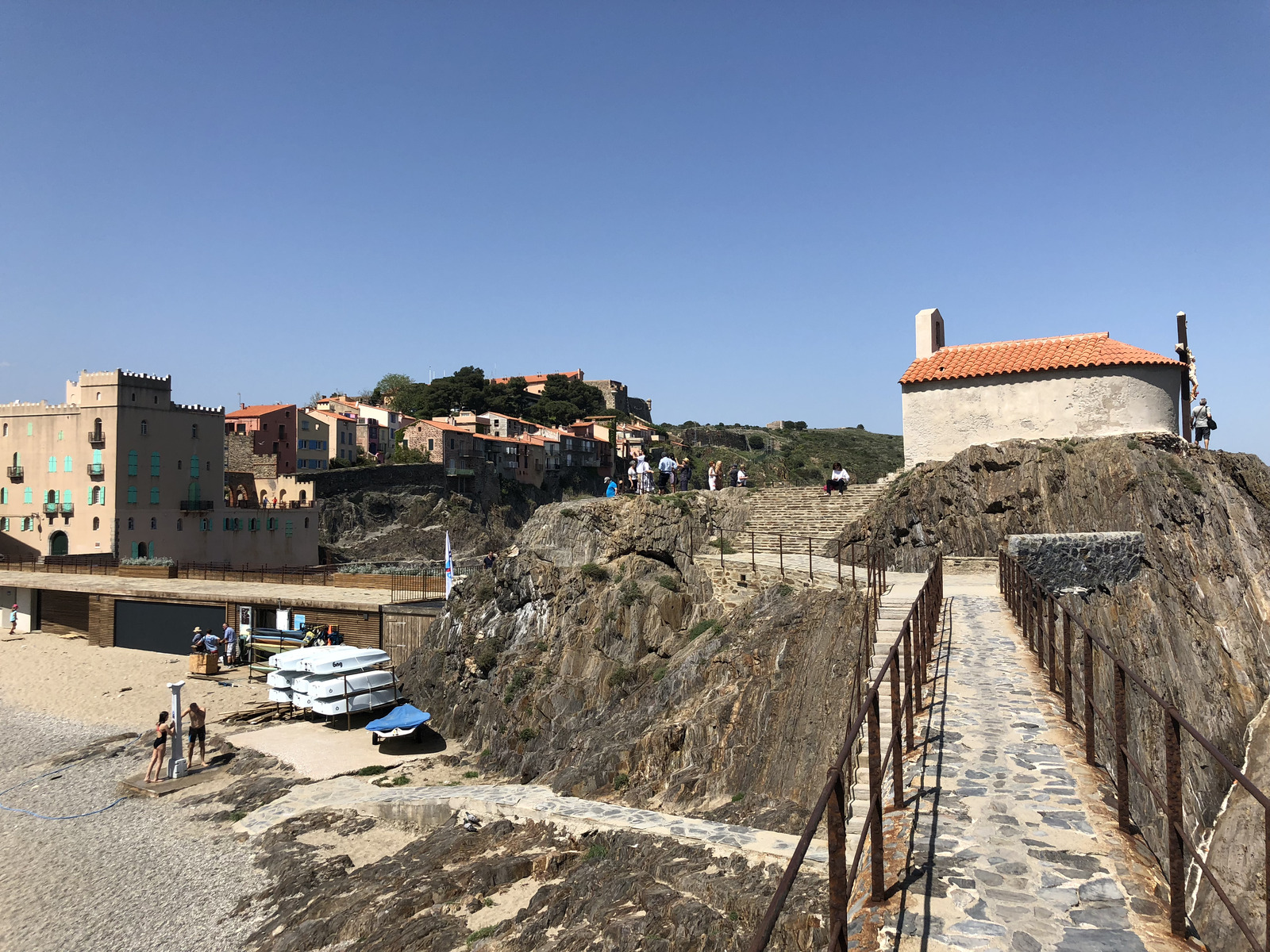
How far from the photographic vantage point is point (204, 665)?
96.6 ft

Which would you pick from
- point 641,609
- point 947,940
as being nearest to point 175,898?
point 641,609

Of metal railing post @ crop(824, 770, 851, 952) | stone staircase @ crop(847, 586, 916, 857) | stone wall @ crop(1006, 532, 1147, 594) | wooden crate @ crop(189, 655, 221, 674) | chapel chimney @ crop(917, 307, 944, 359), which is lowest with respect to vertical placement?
wooden crate @ crop(189, 655, 221, 674)

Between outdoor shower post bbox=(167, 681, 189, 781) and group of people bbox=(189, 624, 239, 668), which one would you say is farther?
group of people bbox=(189, 624, 239, 668)

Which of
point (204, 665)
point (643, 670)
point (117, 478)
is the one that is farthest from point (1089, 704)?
point (117, 478)

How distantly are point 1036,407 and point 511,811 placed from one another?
62.5 ft

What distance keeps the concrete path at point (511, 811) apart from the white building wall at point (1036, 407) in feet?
53.1

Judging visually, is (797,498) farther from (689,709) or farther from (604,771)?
(604,771)

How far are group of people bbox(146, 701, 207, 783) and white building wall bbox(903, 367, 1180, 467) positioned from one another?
72.9 feet

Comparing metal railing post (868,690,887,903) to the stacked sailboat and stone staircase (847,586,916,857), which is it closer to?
stone staircase (847,586,916,857)

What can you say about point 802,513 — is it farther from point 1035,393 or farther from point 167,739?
point 167,739

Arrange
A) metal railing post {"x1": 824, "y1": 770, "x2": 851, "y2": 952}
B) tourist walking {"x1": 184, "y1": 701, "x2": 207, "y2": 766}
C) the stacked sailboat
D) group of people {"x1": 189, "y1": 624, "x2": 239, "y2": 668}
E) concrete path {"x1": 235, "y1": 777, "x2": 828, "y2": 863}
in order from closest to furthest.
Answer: metal railing post {"x1": 824, "y1": 770, "x2": 851, "y2": 952} → concrete path {"x1": 235, "y1": 777, "x2": 828, "y2": 863} → tourist walking {"x1": 184, "y1": 701, "x2": 207, "y2": 766} → the stacked sailboat → group of people {"x1": 189, "y1": 624, "x2": 239, "y2": 668}

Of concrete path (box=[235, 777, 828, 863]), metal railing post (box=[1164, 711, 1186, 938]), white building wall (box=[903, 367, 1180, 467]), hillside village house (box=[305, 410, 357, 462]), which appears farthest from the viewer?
hillside village house (box=[305, 410, 357, 462])

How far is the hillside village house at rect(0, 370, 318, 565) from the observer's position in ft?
146

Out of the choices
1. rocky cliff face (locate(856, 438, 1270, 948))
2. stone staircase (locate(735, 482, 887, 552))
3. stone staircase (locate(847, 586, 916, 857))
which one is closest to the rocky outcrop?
stone staircase (locate(847, 586, 916, 857))
